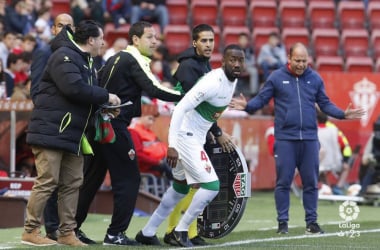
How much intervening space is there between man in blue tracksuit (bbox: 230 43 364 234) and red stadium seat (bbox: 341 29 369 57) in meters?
12.5

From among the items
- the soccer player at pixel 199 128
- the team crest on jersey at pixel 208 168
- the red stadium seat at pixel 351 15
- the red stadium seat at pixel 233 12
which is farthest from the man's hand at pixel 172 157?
the red stadium seat at pixel 351 15

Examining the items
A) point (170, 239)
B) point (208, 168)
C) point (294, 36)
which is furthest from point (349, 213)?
point (294, 36)

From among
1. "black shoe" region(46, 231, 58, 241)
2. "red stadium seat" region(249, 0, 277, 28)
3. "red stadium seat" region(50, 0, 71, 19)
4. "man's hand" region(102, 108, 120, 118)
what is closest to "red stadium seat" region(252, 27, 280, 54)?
"red stadium seat" region(249, 0, 277, 28)

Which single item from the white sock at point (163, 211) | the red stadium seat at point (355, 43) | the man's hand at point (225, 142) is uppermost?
the red stadium seat at point (355, 43)

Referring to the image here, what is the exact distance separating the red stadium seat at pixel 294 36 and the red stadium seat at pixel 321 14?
0.83m

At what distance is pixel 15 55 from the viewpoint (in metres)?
16.9

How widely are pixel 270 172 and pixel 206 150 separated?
9267 millimetres

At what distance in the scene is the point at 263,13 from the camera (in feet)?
83.3

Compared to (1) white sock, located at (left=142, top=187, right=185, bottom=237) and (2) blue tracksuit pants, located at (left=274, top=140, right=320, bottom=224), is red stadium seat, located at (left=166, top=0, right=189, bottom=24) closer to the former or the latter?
(2) blue tracksuit pants, located at (left=274, top=140, right=320, bottom=224)

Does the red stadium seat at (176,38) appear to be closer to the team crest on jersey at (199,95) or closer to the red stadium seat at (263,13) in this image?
the red stadium seat at (263,13)

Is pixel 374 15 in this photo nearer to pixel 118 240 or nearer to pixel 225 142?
pixel 225 142

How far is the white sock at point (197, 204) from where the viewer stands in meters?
10.5

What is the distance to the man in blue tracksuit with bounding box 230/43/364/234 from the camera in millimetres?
12570

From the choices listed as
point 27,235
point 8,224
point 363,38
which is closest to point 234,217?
point 27,235
